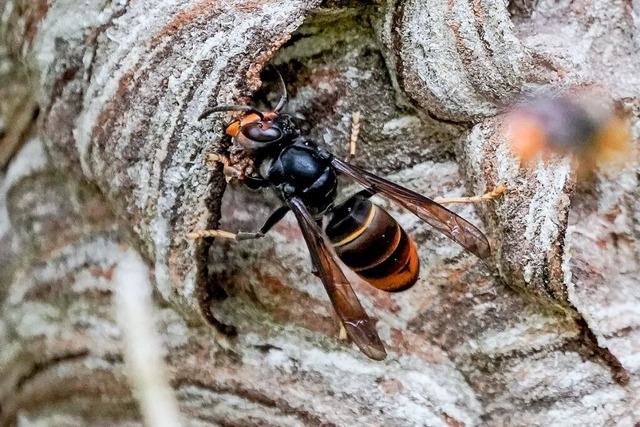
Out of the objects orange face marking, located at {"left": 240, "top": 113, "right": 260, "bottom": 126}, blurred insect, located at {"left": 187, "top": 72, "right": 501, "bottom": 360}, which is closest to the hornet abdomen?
blurred insect, located at {"left": 187, "top": 72, "right": 501, "bottom": 360}

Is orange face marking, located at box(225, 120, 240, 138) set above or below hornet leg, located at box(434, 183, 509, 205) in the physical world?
above

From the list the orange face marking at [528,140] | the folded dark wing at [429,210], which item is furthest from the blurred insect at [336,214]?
the orange face marking at [528,140]

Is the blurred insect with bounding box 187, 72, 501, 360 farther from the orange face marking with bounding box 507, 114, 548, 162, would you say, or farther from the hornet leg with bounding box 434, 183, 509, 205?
the orange face marking with bounding box 507, 114, 548, 162

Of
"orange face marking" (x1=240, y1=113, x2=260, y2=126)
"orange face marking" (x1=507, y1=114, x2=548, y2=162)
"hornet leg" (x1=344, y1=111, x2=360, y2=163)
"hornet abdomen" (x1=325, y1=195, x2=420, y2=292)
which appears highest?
"hornet leg" (x1=344, y1=111, x2=360, y2=163)

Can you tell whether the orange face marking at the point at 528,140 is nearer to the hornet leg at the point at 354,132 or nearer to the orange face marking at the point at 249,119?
the hornet leg at the point at 354,132

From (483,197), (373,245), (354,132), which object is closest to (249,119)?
(354,132)

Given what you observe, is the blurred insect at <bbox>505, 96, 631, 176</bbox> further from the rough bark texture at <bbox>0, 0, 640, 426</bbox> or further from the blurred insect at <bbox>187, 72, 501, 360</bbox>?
the blurred insect at <bbox>187, 72, 501, 360</bbox>

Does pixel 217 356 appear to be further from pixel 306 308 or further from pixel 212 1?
pixel 212 1

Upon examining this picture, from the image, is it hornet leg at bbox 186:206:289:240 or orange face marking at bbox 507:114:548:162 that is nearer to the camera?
orange face marking at bbox 507:114:548:162

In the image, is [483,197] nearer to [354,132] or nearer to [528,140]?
[528,140]
